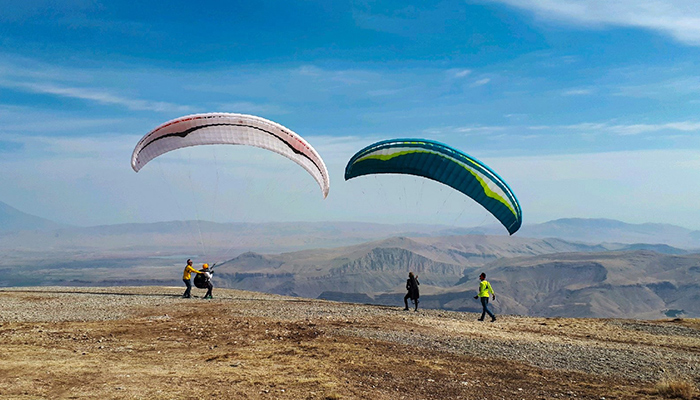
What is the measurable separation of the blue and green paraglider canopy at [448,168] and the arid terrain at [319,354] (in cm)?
486

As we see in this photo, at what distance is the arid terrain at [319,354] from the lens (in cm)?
963

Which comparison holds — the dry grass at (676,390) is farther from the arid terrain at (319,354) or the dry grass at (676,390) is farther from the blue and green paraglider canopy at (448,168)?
the blue and green paraglider canopy at (448,168)

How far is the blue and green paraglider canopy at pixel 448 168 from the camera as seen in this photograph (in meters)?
20.5


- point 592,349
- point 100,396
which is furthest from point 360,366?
point 592,349

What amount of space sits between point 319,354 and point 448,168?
36.8 ft

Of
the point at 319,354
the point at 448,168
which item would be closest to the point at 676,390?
the point at 319,354

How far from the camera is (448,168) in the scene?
824 inches

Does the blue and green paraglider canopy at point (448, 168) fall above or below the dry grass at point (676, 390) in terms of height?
above

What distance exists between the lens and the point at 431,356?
492 inches

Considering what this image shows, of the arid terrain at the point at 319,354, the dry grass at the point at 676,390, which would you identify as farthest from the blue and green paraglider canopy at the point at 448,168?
the dry grass at the point at 676,390

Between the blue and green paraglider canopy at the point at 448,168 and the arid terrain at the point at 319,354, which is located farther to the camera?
the blue and green paraglider canopy at the point at 448,168

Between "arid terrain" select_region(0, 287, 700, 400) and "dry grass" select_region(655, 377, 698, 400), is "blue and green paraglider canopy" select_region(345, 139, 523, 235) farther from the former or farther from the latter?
"dry grass" select_region(655, 377, 698, 400)

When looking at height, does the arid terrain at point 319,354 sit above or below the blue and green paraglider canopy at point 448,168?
below

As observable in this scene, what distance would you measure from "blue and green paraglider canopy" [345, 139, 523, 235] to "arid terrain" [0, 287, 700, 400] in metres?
4.86
